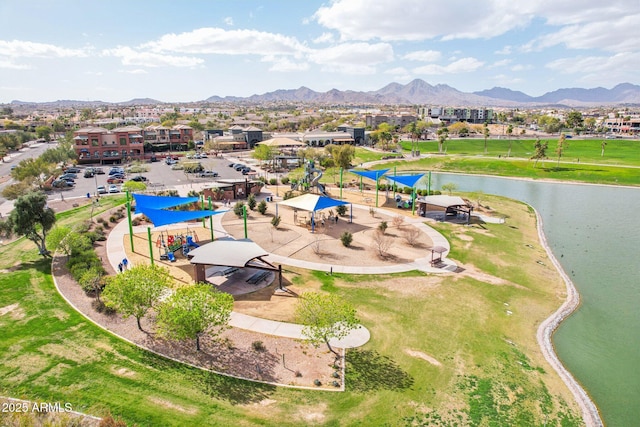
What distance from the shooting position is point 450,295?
26.3 meters

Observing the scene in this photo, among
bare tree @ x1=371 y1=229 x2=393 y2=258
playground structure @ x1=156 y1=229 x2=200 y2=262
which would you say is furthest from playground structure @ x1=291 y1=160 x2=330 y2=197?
playground structure @ x1=156 y1=229 x2=200 y2=262

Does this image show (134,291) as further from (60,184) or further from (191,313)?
(60,184)

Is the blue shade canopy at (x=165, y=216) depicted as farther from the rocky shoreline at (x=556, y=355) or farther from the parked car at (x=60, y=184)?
the parked car at (x=60, y=184)

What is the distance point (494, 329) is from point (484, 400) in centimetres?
648

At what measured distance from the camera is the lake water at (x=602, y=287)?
19.3 m

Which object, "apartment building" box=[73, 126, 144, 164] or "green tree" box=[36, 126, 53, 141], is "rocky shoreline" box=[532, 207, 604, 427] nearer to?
"apartment building" box=[73, 126, 144, 164]

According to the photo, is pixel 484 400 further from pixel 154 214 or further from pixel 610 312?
pixel 154 214

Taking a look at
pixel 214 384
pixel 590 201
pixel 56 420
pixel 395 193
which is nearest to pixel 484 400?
pixel 214 384

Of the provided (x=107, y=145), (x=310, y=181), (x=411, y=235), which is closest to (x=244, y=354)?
(x=411, y=235)

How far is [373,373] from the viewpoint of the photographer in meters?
18.4

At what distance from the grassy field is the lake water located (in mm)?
1938

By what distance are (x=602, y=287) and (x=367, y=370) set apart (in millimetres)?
21851

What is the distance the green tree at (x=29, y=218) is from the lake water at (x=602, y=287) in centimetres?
3621

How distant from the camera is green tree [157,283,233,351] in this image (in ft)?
58.2
